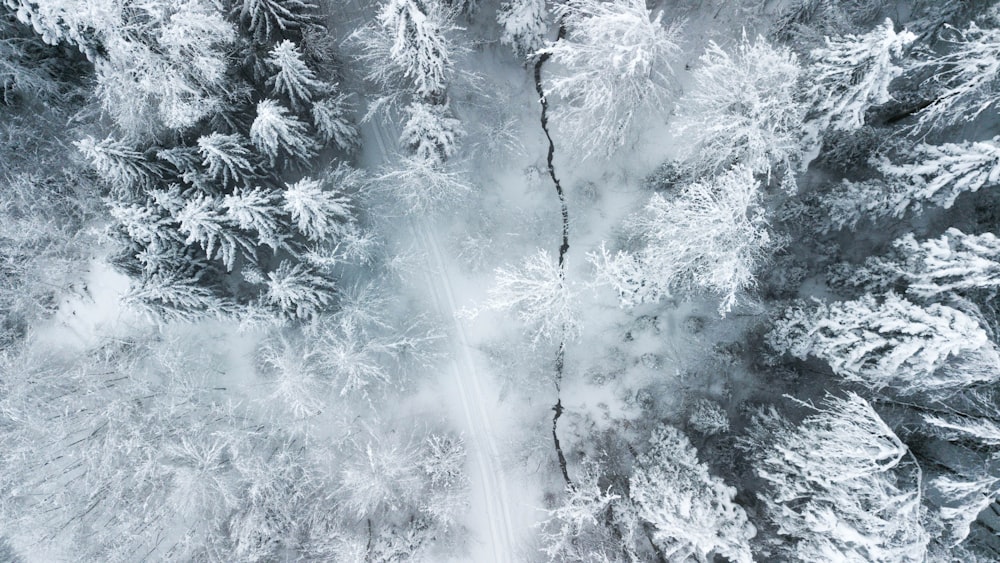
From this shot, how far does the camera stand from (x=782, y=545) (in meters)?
15.7

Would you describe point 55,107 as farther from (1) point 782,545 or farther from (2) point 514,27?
(1) point 782,545

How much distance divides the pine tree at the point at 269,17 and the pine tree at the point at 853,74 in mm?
17018

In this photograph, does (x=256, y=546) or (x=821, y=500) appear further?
(x=256, y=546)

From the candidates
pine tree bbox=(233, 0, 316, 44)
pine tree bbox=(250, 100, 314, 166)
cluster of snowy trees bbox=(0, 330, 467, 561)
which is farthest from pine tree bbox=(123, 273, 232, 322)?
pine tree bbox=(233, 0, 316, 44)

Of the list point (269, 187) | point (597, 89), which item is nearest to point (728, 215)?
point (597, 89)

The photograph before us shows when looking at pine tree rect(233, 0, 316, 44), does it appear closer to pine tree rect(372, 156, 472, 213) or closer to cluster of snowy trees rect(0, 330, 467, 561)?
pine tree rect(372, 156, 472, 213)

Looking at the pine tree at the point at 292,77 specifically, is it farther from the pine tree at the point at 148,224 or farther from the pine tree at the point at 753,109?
the pine tree at the point at 753,109

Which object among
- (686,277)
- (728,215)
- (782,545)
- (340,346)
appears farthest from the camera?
(340,346)

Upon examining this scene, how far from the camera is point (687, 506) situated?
15484 mm

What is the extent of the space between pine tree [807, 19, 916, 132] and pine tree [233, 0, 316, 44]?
17.0 metres

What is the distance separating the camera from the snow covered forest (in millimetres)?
14570

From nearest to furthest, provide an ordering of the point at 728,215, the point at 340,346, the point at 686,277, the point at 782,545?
the point at 728,215 → the point at 782,545 → the point at 686,277 → the point at 340,346

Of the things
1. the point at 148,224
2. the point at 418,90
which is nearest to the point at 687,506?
the point at 418,90

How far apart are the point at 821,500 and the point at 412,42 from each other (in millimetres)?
19830
